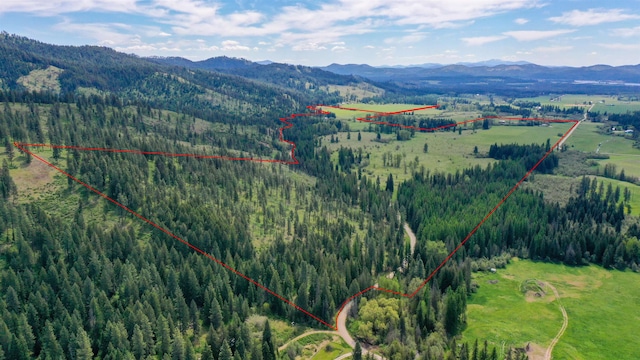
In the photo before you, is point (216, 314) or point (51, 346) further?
point (216, 314)

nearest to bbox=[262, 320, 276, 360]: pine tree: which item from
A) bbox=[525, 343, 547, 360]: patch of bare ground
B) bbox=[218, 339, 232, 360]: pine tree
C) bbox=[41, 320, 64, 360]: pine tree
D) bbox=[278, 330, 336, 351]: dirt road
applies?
bbox=[278, 330, 336, 351]: dirt road

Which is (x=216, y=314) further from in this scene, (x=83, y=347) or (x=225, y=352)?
(x=83, y=347)

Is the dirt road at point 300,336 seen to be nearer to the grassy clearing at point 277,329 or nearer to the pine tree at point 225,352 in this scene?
the grassy clearing at point 277,329

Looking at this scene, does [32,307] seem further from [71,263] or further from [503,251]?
[503,251]

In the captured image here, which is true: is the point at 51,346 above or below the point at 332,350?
above

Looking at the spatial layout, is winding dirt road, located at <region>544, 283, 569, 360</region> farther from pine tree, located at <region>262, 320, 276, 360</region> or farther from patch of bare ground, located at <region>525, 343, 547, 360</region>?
pine tree, located at <region>262, 320, 276, 360</region>

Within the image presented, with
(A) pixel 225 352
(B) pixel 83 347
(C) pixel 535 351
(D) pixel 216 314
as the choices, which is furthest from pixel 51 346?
(C) pixel 535 351

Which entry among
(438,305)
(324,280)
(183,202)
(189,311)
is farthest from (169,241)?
(438,305)
